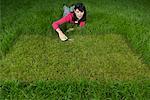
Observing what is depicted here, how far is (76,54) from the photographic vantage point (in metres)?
4.63

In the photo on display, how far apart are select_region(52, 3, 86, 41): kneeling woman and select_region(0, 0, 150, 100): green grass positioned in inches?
5.3

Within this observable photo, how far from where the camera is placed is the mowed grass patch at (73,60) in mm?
4062

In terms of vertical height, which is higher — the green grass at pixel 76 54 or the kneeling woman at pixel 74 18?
the kneeling woman at pixel 74 18

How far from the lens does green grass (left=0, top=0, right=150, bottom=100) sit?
3.77 meters

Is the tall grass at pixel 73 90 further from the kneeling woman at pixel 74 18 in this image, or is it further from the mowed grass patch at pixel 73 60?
the kneeling woman at pixel 74 18

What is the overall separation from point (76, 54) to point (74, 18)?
94 centimetres

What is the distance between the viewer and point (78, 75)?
13.3 ft

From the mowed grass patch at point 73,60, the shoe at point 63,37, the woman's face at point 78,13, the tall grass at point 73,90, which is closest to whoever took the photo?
the tall grass at point 73,90

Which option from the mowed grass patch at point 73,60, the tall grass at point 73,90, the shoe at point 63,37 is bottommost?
the tall grass at point 73,90

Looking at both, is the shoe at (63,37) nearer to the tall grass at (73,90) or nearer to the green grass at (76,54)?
the green grass at (76,54)

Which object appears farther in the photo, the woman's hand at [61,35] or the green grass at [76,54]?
the woman's hand at [61,35]

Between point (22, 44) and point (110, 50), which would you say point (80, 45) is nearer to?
point (110, 50)

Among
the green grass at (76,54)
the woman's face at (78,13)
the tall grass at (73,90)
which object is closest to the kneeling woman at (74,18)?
the woman's face at (78,13)

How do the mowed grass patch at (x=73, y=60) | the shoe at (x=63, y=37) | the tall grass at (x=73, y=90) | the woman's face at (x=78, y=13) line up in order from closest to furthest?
the tall grass at (x=73, y=90), the mowed grass patch at (x=73, y=60), the shoe at (x=63, y=37), the woman's face at (x=78, y=13)
